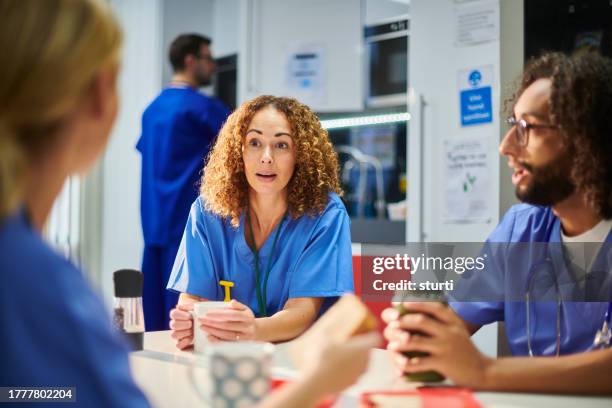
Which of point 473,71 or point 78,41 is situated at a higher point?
point 473,71

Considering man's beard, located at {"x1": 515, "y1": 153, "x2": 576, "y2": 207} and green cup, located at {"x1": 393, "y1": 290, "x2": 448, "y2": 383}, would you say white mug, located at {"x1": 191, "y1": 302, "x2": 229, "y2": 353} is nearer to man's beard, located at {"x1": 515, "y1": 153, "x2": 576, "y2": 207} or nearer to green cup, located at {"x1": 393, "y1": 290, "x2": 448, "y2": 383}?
green cup, located at {"x1": 393, "y1": 290, "x2": 448, "y2": 383}

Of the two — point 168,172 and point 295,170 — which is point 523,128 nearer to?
point 295,170

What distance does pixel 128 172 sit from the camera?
4148 millimetres

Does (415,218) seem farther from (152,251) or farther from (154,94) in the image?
(154,94)

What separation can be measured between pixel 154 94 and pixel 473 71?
205 cm

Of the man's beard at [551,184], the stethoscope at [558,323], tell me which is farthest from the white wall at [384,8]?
the stethoscope at [558,323]

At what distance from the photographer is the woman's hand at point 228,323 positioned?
1350 millimetres

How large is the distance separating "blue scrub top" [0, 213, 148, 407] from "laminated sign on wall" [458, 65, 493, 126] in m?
2.23

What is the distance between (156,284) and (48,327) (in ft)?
8.52

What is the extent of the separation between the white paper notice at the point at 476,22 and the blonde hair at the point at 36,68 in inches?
88.5

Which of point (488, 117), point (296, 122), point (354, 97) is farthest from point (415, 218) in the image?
point (296, 122)

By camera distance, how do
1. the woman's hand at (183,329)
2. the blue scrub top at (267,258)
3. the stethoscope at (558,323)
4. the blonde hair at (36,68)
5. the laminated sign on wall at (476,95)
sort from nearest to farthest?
the blonde hair at (36,68) → the stethoscope at (558,323) → the woman's hand at (183,329) → the blue scrub top at (267,258) → the laminated sign on wall at (476,95)

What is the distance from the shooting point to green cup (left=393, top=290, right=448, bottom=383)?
1.00m

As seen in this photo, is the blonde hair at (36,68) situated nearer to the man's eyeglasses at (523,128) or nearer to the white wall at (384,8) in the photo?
the man's eyeglasses at (523,128)
